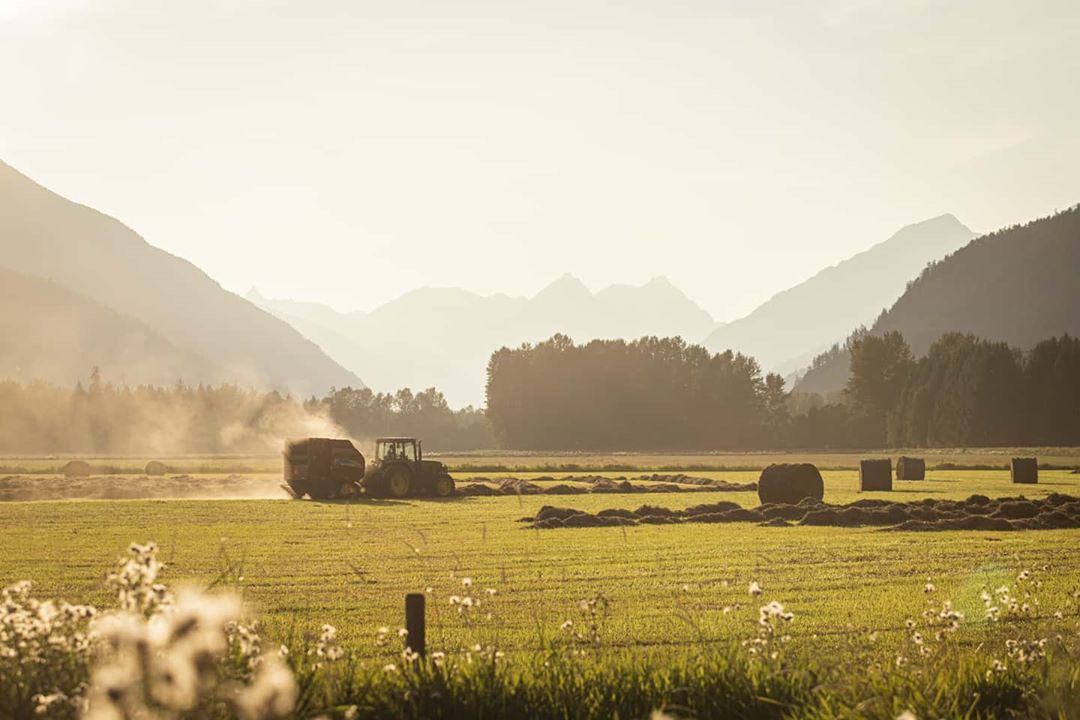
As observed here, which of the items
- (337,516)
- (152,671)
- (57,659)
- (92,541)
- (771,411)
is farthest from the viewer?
(771,411)

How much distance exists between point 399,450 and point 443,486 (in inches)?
98.8

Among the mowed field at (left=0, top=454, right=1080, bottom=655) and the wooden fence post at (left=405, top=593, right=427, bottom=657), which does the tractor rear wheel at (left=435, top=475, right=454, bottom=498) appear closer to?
the mowed field at (left=0, top=454, right=1080, bottom=655)

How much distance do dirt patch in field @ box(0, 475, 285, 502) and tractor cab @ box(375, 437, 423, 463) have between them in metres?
6.33

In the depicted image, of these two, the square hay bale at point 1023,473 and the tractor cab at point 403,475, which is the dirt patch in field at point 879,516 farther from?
the square hay bale at point 1023,473

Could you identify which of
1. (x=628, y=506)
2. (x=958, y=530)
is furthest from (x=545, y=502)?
(x=958, y=530)

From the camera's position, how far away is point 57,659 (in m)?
8.32

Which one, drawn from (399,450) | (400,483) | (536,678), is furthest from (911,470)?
(536,678)

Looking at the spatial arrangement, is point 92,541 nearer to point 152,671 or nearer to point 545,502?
point 545,502

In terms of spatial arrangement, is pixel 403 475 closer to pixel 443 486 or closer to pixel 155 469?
pixel 443 486

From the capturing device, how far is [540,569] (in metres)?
22.5

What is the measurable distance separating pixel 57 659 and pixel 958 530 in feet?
90.4

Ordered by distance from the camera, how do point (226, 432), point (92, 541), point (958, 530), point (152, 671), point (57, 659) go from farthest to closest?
1. point (226, 432)
2. point (958, 530)
3. point (92, 541)
4. point (57, 659)
5. point (152, 671)

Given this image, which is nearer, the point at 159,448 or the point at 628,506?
the point at 628,506

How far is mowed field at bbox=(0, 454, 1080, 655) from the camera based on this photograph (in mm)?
16203
